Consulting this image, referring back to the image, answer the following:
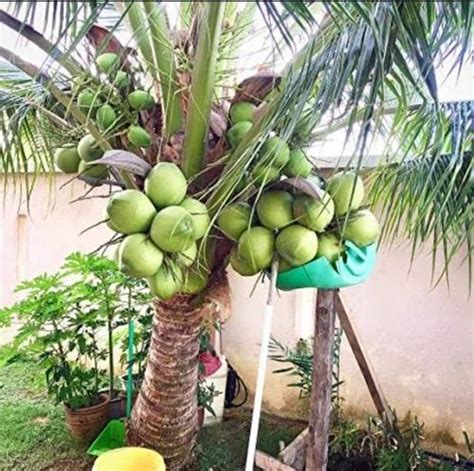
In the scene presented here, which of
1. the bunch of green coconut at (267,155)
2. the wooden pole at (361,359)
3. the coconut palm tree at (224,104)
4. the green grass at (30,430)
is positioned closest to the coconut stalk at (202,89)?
the coconut palm tree at (224,104)

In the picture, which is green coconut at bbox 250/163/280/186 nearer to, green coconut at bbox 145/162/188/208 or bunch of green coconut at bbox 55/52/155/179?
green coconut at bbox 145/162/188/208

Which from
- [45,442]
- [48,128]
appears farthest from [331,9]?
[45,442]

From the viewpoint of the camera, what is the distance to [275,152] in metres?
1.72

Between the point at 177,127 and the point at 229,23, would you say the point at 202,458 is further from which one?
the point at 229,23

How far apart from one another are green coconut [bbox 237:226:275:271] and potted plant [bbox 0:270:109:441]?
171 cm

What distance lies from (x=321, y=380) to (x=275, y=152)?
118 cm

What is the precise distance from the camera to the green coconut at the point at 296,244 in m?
1.76

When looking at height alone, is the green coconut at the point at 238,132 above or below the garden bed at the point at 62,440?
above

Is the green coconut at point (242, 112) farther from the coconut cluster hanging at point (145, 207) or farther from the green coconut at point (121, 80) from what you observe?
the green coconut at point (121, 80)

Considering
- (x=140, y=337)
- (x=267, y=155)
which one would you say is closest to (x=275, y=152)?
(x=267, y=155)

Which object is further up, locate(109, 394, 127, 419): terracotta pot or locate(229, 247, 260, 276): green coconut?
locate(229, 247, 260, 276): green coconut

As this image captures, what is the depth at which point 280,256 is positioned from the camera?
1.83m

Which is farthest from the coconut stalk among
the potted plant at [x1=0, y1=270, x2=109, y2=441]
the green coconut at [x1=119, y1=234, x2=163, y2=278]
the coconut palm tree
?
the potted plant at [x1=0, y1=270, x2=109, y2=441]

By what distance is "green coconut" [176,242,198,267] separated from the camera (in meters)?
1.79
